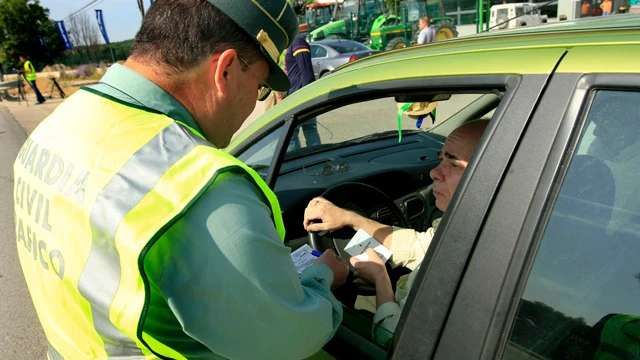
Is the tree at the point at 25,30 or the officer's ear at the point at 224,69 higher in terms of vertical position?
the officer's ear at the point at 224,69

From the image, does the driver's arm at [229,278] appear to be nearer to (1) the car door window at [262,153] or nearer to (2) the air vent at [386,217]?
(1) the car door window at [262,153]

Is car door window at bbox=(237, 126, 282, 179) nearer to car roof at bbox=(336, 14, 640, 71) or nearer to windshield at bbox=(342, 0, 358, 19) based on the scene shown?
car roof at bbox=(336, 14, 640, 71)

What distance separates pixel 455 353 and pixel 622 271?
1.15 ft

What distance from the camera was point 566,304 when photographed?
3.00 feet

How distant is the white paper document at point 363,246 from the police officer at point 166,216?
794 millimetres

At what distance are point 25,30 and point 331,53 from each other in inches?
1153

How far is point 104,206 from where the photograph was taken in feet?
2.82

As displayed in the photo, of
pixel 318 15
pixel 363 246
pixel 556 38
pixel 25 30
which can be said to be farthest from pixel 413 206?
pixel 25 30

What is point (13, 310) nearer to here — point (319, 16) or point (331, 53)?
point (331, 53)

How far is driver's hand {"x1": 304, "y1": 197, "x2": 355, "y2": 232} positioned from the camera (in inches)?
79.7

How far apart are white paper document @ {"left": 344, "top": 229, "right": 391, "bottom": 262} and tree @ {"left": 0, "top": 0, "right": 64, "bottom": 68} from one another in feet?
119

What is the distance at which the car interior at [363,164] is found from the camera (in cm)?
200

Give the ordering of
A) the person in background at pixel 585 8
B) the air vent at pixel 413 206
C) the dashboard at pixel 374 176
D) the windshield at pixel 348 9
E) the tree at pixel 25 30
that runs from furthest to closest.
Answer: the tree at pixel 25 30
the windshield at pixel 348 9
the person in background at pixel 585 8
the air vent at pixel 413 206
the dashboard at pixel 374 176

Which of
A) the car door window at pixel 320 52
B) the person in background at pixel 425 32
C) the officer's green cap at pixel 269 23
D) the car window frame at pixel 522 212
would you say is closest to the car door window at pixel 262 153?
the officer's green cap at pixel 269 23
